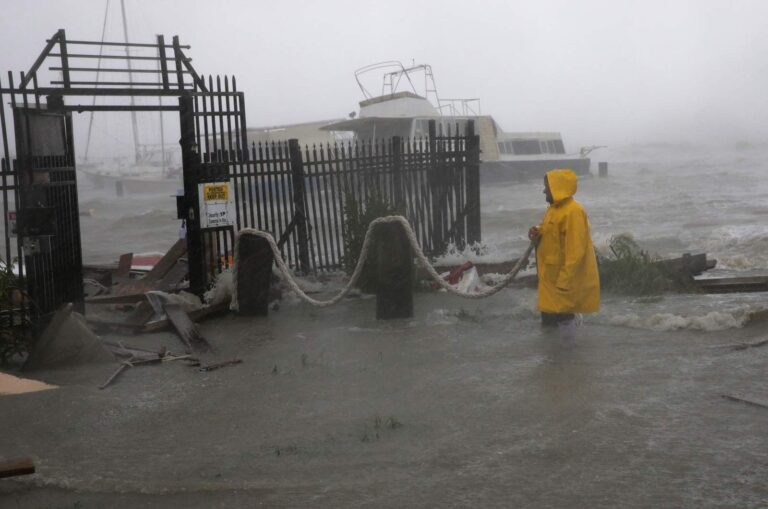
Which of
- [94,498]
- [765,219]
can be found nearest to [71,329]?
[94,498]

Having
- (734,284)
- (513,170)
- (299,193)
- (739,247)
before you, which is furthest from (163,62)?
(513,170)

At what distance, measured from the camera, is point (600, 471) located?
462 cm

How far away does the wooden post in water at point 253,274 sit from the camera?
32.3 feet

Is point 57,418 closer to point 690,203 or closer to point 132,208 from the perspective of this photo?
point 690,203

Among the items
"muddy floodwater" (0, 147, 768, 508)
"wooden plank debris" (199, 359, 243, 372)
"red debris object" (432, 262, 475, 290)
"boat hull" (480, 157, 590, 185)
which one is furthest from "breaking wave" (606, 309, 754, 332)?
"boat hull" (480, 157, 590, 185)

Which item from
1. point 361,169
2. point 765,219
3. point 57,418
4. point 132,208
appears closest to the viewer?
point 57,418

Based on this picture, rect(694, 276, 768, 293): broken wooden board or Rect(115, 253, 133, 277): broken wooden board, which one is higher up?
Rect(115, 253, 133, 277): broken wooden board

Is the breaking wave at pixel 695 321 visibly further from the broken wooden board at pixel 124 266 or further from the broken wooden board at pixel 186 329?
the broken wooden board at pixel 124 266

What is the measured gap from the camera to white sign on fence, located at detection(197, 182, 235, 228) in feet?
33.7

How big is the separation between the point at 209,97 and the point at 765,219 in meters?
21.9

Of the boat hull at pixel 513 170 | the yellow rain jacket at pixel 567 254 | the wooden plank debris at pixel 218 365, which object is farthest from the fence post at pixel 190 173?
the boat hull at pixel 513 170

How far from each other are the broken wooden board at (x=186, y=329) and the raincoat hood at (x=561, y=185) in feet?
12.2

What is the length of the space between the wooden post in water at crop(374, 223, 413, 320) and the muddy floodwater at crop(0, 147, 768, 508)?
0.26m

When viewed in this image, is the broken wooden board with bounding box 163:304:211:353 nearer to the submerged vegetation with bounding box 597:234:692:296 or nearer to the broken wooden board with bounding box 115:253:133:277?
the broken wooden board with bounding box 115:253:133:277
